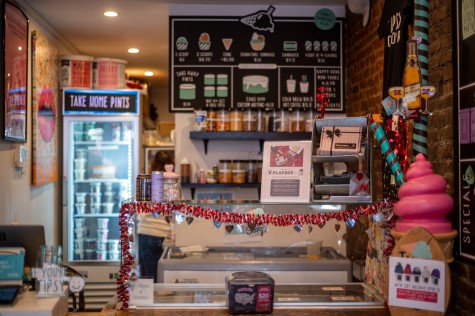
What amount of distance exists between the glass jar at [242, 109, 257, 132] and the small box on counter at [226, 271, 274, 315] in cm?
270

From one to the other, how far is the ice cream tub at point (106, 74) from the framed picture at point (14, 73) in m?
1.72

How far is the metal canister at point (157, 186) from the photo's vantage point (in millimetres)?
3148

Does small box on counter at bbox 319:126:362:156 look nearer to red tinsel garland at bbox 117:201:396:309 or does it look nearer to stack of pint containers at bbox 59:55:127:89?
red tinsel garland at bbox 117:201:396:309

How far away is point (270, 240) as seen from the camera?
374 cm

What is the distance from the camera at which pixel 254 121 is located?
556 cm

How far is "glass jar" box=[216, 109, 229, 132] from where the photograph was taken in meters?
5.54

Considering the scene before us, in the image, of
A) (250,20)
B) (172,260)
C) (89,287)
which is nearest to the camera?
(172,260)

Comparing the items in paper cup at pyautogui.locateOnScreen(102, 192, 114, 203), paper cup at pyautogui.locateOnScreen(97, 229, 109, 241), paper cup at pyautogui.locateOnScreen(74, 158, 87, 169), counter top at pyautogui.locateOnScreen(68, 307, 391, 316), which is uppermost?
paper cup at pyautogui.locateOnScreen(74, 158, 87, 169)

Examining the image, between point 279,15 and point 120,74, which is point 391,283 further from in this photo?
point 120,74

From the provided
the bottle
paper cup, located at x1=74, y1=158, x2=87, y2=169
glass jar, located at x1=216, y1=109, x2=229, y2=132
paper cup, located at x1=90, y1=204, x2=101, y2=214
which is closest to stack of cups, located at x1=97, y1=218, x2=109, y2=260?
paper cup, located at x1=90, y1=204, x2=101, y2=214

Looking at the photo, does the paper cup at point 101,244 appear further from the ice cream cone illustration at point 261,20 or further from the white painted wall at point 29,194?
the ice cream cone illustration at point 261,20

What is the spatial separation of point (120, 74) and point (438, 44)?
4688mm

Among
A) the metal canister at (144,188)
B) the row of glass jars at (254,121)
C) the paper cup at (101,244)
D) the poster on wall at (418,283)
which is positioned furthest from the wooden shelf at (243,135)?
the poster on wall at (418,283)

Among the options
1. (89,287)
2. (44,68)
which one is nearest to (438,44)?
(44,68)
